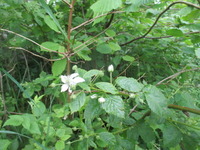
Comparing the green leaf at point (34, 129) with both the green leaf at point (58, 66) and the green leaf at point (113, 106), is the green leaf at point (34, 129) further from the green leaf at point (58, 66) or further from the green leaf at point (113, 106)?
the green leaf at point (113, 106)

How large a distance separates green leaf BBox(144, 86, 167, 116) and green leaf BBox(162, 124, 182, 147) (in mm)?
160

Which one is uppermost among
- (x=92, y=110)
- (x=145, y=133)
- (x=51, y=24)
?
(x=51, y=24)

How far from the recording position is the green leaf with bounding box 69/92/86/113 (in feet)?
1.52

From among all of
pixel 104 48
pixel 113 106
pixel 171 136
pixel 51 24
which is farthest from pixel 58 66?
pixel 171 136

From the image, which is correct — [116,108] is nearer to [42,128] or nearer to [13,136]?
[42,128]

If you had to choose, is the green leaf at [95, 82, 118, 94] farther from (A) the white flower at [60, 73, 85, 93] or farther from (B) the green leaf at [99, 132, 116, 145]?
(B) the green leaf at [99, 132, 116, 145]

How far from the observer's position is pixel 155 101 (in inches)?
19.2

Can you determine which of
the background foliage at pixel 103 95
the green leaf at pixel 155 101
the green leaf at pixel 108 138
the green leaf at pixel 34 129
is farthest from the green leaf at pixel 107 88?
the green leaf at pixel 34 129

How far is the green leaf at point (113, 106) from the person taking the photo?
441 millimetres

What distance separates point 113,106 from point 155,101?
0.13 metres

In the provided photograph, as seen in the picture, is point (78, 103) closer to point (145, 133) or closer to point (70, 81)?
point (70, 81)

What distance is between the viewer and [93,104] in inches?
19.6

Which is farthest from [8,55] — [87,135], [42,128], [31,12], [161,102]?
[161,102]

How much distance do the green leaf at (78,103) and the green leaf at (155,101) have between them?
0.19m
